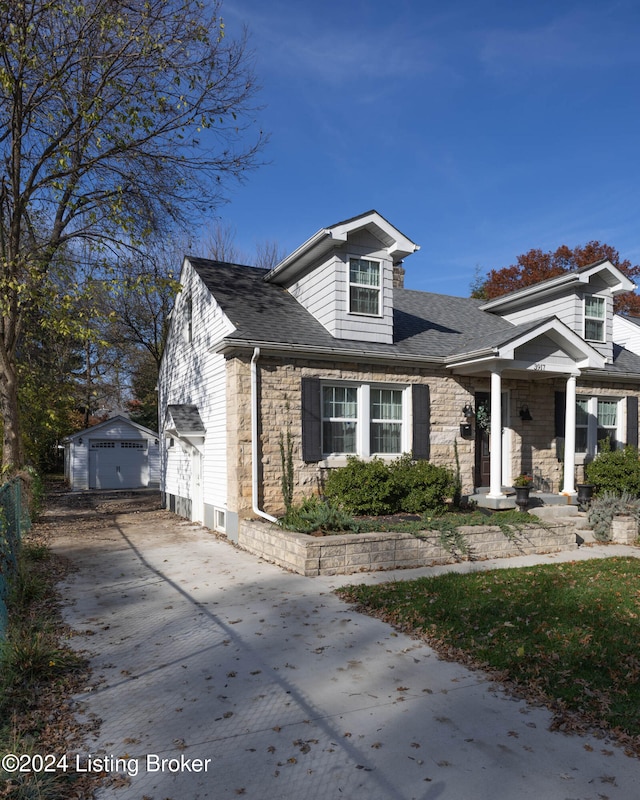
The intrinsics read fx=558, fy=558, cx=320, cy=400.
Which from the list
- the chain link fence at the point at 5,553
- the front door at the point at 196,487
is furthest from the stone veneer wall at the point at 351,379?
the chain link fence at the point at 5,553

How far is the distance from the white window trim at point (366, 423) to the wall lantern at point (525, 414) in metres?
3.10

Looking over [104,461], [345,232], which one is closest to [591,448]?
[345,232]

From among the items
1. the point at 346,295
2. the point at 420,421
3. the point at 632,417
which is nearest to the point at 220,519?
the point at 420,421

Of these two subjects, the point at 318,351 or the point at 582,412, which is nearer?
the point at 318,351

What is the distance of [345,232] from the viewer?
36.0 ft

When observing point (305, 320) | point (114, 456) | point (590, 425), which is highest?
point (305, 320)

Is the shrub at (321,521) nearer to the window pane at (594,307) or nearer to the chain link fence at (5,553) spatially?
the chain link fence at (5,553)

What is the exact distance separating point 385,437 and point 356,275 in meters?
3.43

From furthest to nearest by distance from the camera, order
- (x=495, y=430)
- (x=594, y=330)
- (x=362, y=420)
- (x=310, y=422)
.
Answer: (x=594, y=330) < (x=495, y=430) < (x=362, y=420) < (x=310, y=422)

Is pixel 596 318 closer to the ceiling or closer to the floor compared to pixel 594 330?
closer to the ceiling

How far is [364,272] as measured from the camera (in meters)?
11.7

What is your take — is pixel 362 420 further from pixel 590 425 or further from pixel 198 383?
pixel 590 425

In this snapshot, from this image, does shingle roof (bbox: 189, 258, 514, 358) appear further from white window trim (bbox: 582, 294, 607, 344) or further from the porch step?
the porch step

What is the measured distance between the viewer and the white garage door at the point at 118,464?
26.6m
